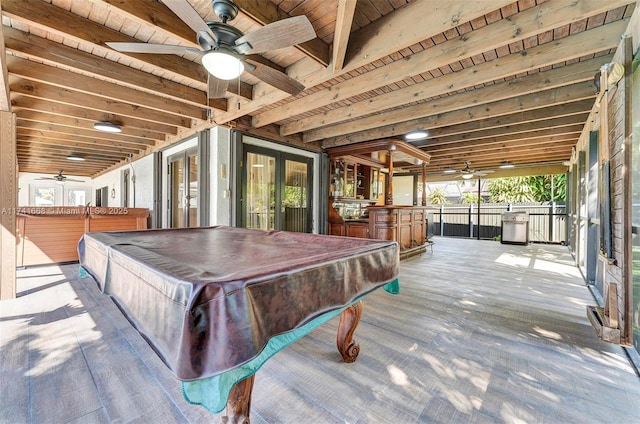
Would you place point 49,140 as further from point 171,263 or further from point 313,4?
point 171,263

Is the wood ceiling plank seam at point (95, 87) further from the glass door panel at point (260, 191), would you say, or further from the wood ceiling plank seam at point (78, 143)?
the wood ceiling plank seam at point (78, 143)

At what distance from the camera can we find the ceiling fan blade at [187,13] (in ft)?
4.92

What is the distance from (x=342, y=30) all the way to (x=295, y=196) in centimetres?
375

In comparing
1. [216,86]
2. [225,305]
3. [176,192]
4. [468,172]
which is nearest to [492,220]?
[468,172]

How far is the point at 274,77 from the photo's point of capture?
2.33 m

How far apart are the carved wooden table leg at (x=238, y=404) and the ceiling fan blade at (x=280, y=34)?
1.85m

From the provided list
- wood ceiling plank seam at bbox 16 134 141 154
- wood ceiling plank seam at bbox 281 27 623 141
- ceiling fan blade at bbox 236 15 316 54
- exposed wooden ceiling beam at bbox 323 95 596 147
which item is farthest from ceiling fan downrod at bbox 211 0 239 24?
wood ceiling plank seam at bbox 16 134 141 154

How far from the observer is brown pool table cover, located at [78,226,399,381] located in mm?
769

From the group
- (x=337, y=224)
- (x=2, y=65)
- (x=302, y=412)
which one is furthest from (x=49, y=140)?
(x=302, y=412)

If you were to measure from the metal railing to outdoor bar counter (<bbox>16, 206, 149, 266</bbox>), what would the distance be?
24.8ft

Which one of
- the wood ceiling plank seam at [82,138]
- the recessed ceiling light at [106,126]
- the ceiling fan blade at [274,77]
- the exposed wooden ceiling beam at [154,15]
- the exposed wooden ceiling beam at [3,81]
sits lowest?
the ceiling fan blade at [274,77]

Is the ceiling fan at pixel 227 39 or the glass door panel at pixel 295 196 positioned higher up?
the ceiling fan at pixel 227 39

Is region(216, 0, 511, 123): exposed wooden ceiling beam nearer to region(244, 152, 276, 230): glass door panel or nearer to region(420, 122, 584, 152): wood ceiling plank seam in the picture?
region(244, 152, 276, 230): glass door panel

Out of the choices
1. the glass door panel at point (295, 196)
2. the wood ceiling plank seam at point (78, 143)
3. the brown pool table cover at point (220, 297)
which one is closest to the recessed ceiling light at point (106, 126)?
the wood ceiling plank seam at point (78, 143)
